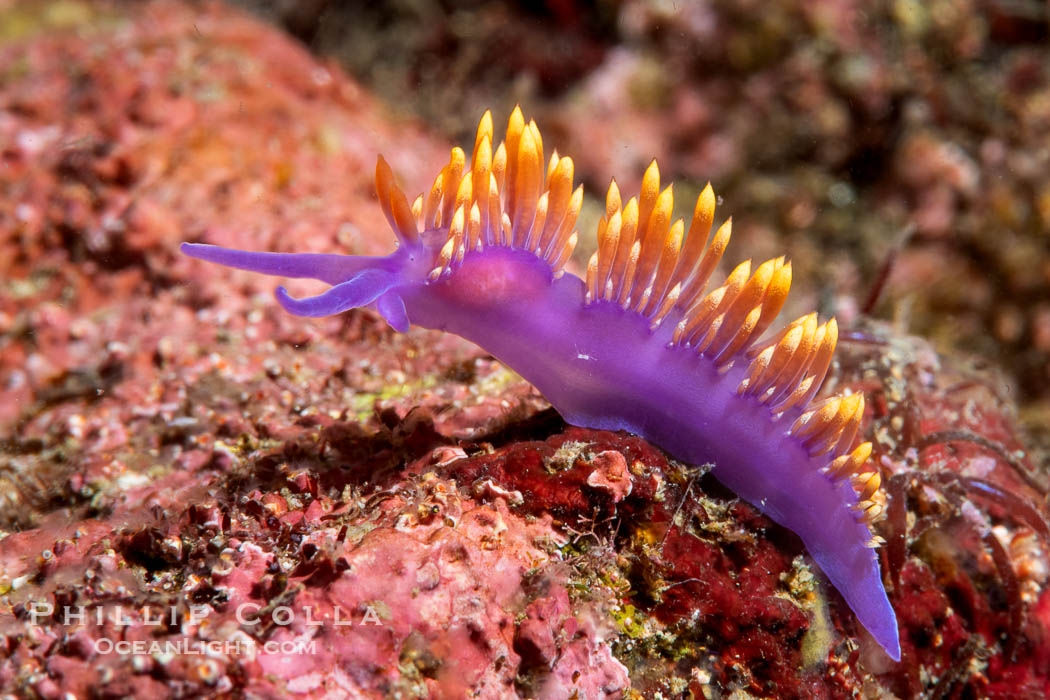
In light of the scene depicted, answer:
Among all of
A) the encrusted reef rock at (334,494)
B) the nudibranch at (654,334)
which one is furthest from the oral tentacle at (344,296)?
the encrusted reef rock at (334,494)

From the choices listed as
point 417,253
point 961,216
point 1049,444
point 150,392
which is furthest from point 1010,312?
point 150,392

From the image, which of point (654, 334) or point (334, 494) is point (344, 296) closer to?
point (334, 494)

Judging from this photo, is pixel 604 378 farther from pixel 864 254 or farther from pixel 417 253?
pixel 864 254

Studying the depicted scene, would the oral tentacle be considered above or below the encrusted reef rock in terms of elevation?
above

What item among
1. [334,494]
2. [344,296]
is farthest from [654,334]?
[334,494]

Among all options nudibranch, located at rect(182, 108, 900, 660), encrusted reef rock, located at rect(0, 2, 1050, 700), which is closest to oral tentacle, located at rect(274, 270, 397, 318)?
nudibranch, located at rect(182, 108, 900, 660)

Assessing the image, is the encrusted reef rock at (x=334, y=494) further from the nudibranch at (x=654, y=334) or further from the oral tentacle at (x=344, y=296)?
the oral tentacle at (x=344, y=296)

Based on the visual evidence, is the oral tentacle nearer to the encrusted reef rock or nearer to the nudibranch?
the nudibranch
